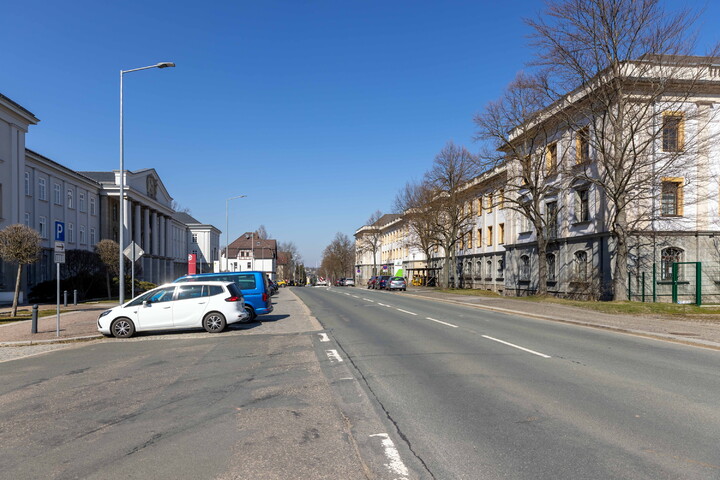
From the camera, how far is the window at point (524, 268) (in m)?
40.3

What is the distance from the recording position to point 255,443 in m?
5.33

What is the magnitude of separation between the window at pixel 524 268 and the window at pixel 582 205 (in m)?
7.86

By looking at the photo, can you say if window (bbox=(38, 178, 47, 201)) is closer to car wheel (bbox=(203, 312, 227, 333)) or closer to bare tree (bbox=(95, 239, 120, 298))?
A: bare tree (bbox=(95, 239, 120, 298))

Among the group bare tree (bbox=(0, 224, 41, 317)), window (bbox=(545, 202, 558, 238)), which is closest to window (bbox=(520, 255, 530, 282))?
window (bbox=(545, 202, 558, 238))

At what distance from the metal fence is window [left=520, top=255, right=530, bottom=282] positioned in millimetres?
11580

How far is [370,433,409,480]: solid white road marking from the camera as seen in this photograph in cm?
449

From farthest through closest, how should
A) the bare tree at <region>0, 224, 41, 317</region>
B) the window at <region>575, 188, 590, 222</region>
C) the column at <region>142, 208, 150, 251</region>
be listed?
the column at <region>142, 208, 150, 251</region> < the window at <region>575, 188, 590, 222</region> < the bare tree at <region>0, 224, 41, 317</region>

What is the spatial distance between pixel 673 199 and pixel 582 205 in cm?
512

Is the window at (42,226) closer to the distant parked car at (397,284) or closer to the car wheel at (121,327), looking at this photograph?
the car wheel at (121,327)

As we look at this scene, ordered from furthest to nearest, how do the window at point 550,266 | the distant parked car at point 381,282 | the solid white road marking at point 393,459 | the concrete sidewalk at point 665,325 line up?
the distant parked car at point 381,282
the window at point 550,266
the concrete sidewalk at point 665,325
the solid white road marking at point 393,459

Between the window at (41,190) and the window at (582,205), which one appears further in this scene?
the window at (41,190)

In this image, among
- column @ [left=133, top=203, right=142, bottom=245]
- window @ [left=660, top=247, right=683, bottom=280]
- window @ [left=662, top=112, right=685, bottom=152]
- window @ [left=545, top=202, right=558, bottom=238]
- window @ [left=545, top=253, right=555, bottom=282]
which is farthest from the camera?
column @ [left=133, top=203, right=142, bottom=245]

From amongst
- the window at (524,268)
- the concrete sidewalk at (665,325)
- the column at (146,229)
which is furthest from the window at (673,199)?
the column at (146,229)

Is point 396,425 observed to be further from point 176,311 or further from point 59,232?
point 59,232
